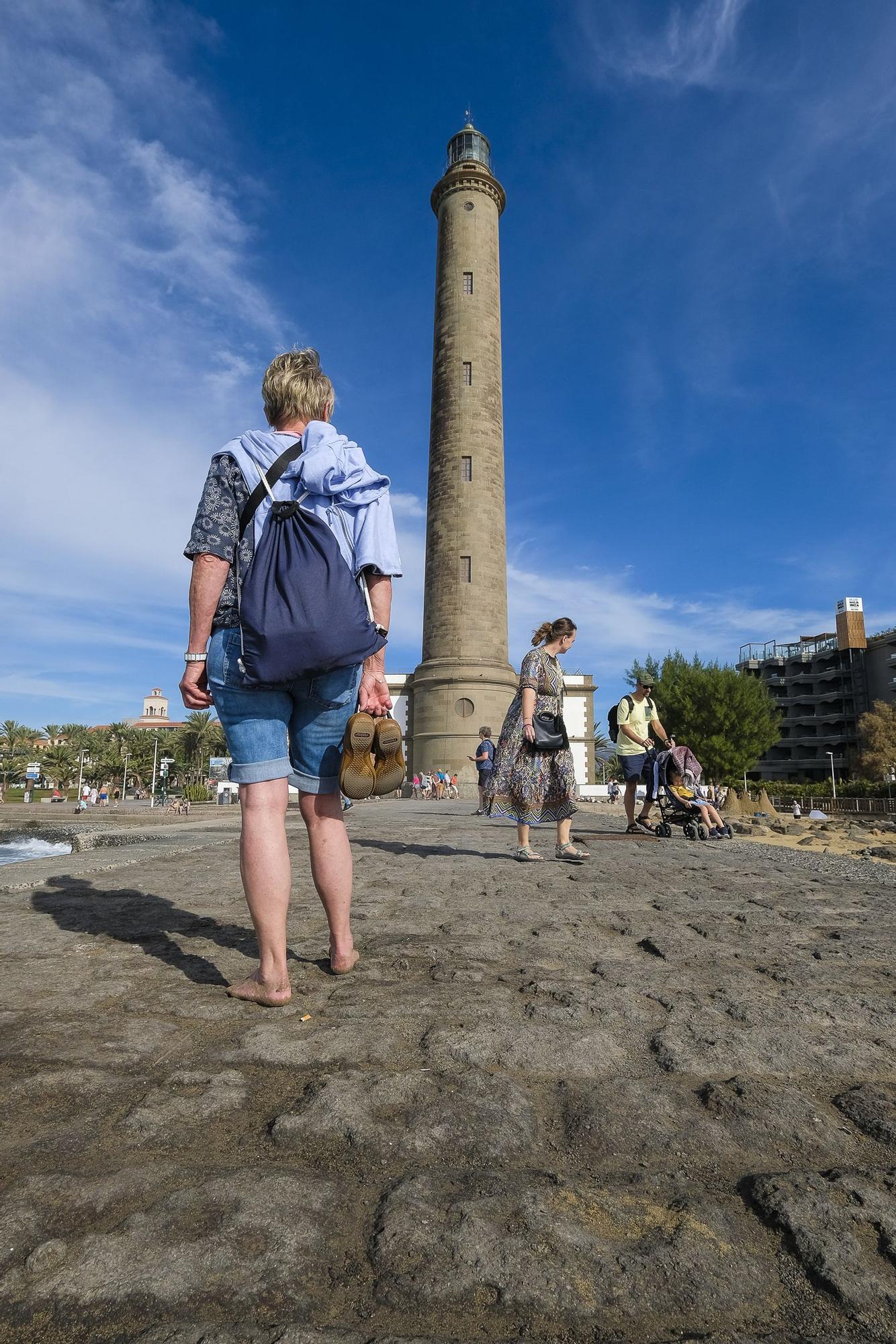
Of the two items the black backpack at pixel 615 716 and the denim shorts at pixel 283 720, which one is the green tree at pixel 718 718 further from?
the denim shorts at pixel 283 720

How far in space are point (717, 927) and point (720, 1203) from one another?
2179 millimetres

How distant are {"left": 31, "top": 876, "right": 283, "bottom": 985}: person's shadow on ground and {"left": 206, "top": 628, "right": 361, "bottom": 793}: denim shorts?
0.68 metres

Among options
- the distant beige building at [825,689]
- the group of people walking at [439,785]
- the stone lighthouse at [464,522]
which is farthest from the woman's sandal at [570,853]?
the distant beige building at [825,689]

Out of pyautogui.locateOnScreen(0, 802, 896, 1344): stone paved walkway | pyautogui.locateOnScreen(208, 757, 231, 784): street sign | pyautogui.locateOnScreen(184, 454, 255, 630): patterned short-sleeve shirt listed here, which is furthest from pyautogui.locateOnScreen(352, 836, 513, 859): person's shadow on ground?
pyautogui.locateOnScreen(208, 757, 231, 784): street sign

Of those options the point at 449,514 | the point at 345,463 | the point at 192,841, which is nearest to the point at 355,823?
the point at 192,841

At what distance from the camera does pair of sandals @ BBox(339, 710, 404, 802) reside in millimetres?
2475

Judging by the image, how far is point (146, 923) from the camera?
324cm

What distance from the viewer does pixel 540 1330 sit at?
98 centimetres

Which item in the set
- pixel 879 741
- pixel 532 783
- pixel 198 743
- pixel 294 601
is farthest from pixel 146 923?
pixel 198 743

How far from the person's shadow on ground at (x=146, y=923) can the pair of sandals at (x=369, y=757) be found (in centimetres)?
73

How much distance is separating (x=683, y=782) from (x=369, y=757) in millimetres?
6475

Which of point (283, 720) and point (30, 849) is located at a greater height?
point (283, 720)

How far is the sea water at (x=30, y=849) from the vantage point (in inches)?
299

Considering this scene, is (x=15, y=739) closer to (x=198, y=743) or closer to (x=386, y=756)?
(x=198, y=743)
